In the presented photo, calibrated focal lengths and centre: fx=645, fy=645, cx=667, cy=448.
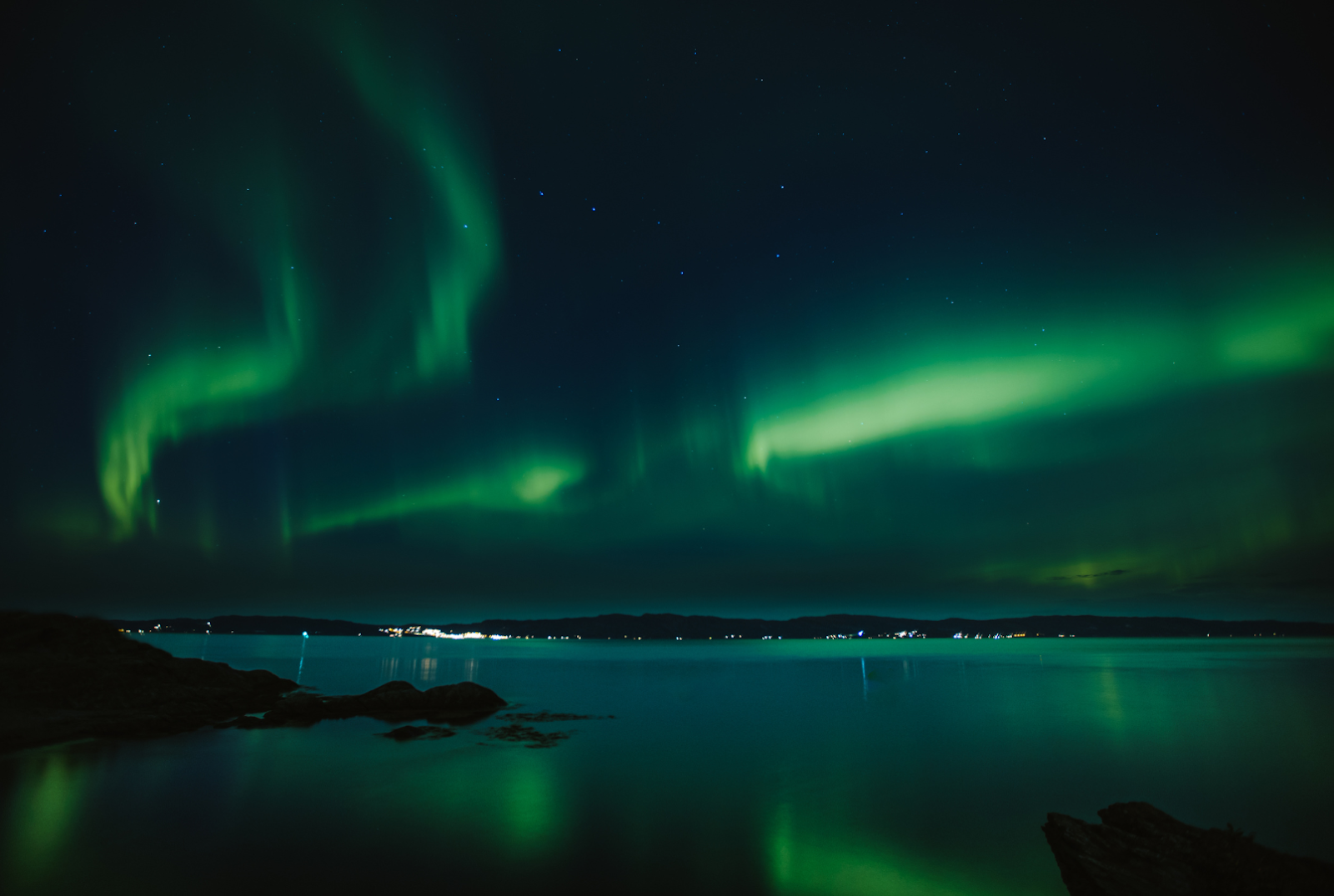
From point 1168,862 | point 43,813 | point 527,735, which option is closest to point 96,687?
point 43,813

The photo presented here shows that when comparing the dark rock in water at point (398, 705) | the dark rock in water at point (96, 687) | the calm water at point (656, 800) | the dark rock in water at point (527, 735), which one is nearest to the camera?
the calm water at point (656, 800)

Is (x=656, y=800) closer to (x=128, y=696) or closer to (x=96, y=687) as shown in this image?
(x=128, y=696)

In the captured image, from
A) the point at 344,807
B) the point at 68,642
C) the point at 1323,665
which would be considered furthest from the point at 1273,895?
the point at 1323,665

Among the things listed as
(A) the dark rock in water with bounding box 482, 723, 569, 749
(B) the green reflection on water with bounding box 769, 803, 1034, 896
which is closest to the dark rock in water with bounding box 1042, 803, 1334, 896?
(B) the green reflection on water with bounding box 769, 803, 1034, 896

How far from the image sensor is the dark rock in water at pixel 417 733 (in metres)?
30.4

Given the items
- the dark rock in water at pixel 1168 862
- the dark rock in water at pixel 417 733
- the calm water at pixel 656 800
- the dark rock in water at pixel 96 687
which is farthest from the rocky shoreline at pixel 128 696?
the dark rock in water at pixel 1168 862

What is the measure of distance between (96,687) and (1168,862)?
4266cm

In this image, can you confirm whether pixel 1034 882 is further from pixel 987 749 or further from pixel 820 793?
pixel 987 749

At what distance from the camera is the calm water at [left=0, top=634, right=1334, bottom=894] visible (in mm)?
15117

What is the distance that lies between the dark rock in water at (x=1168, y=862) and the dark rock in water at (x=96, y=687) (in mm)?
35211

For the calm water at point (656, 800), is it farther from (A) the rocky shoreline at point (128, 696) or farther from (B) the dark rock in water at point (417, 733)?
(A) the rocky shoreline at point (128, 696)

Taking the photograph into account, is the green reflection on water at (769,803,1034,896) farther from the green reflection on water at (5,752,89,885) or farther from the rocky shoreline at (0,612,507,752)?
the rocky shoreline at (0,612,507,752)

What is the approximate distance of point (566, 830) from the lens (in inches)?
728

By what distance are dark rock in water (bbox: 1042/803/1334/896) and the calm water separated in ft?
6.28
